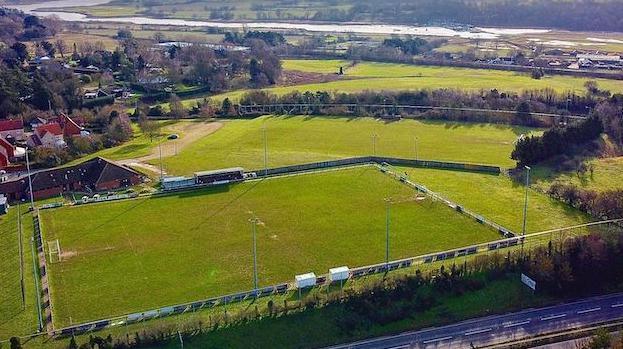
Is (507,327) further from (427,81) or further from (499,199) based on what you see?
(427,81)

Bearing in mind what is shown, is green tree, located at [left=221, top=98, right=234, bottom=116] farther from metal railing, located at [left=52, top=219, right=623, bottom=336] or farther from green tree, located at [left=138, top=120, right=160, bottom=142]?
metal railing, located at [left=52, top=219, right=623, bottom=336]

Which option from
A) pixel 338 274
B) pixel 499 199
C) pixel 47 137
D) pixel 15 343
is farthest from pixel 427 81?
pixel 15 343

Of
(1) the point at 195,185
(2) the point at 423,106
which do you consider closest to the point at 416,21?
(2) the point at 423,106

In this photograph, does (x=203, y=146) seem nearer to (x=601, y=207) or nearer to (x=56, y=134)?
(x=56, y=134)

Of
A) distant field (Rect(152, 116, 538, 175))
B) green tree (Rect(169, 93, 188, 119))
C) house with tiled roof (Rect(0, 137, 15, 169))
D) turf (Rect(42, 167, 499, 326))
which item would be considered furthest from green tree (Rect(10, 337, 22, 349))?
green tree (Rect(169, 93, 188, 119))

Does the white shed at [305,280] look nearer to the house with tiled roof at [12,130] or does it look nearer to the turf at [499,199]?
the turf at [499,199]

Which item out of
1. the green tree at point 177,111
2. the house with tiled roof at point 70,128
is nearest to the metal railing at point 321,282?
the house with tiled roof at point 70,128

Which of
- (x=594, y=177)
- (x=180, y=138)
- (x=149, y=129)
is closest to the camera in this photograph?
(x=594, y=177)
